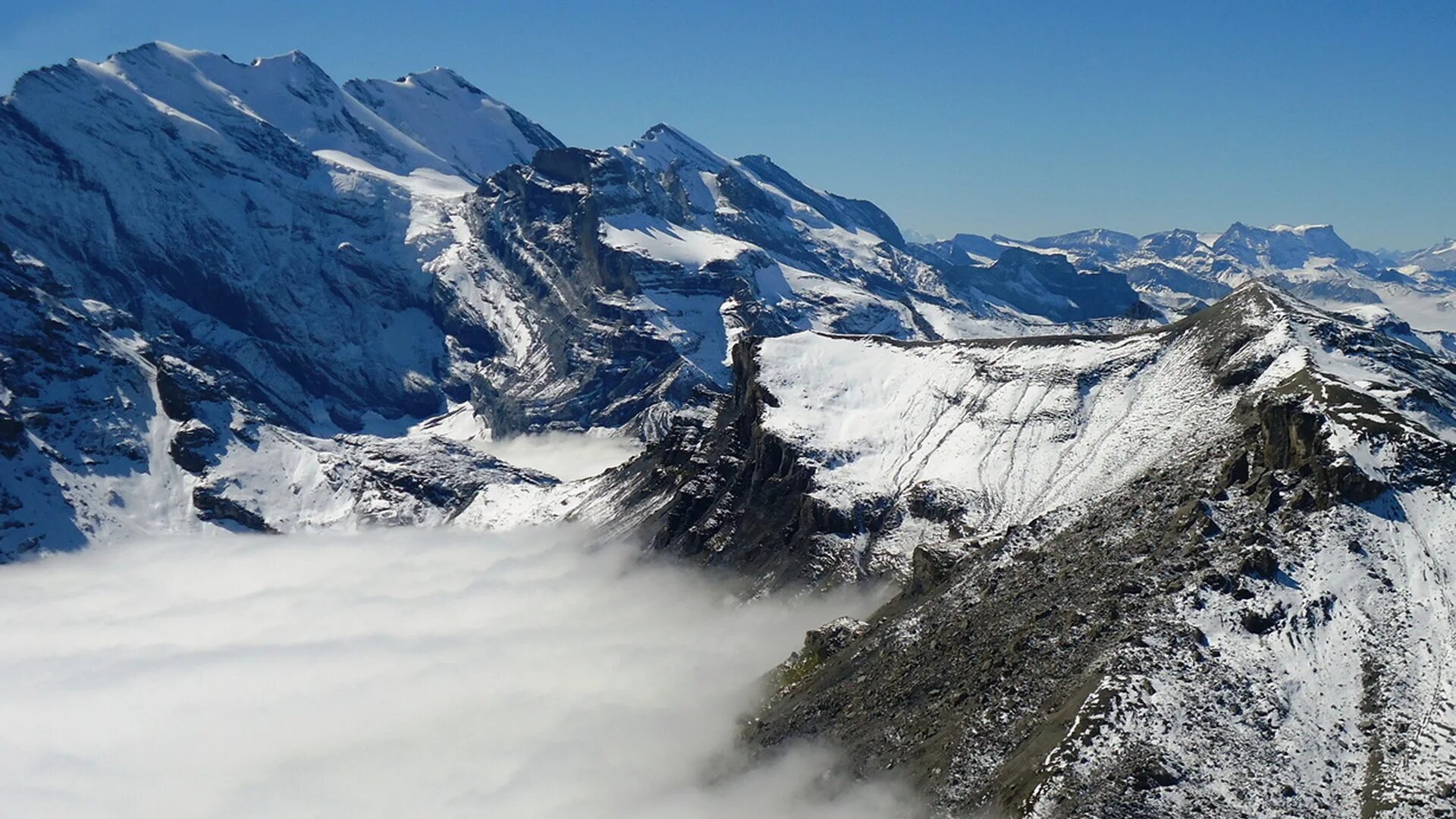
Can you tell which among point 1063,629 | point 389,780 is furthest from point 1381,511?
point 389,780

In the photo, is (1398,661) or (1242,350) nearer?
(1398,661)

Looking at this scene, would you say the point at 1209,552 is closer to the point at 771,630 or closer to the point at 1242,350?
the point at 1242,350

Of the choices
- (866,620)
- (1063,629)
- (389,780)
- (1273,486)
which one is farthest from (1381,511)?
(389,780)

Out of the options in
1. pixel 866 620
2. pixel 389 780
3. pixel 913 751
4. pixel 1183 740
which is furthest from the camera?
pixel 389 780

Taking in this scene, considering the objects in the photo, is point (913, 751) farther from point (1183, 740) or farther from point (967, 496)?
point (967, 496)

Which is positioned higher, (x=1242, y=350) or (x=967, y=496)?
(x=1242, y=350)

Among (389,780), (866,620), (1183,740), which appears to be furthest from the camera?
(389,780)

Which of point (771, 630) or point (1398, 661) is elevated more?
point (1398, 661)

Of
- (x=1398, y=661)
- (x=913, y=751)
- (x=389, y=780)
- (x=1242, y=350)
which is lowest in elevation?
(x=389, y=780)

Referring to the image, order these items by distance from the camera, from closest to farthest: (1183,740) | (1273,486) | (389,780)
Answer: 1. (1183,740)
2. (1273,486)
3. (389,780)
